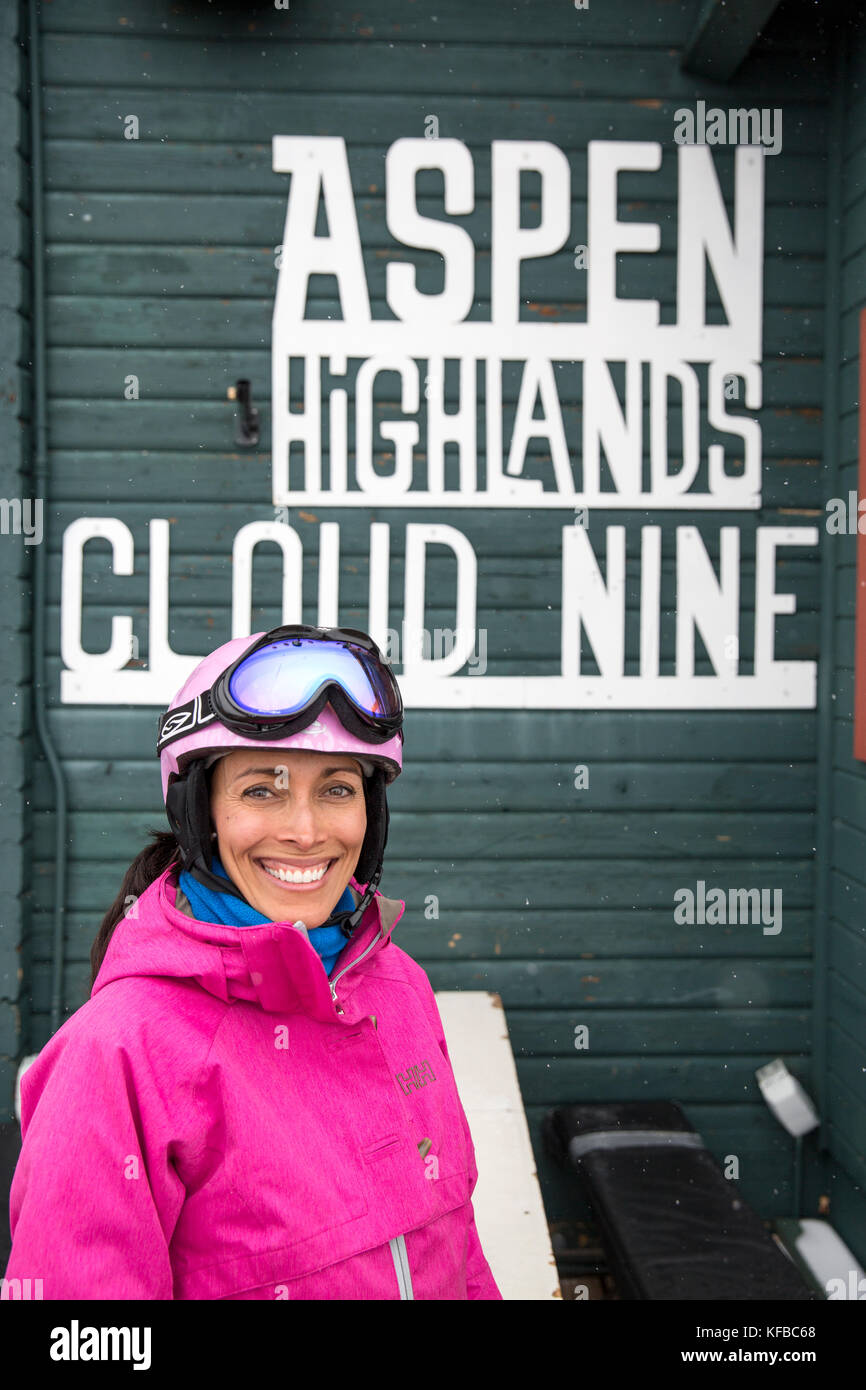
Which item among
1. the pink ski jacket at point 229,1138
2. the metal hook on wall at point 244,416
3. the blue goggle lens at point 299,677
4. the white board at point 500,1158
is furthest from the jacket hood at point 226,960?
the metal hook on wall at point 244,416

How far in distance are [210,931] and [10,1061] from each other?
2.83 meters

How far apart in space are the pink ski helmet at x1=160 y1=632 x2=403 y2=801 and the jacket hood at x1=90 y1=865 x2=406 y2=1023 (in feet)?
0.81

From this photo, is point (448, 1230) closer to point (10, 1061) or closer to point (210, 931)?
point (210, 931)

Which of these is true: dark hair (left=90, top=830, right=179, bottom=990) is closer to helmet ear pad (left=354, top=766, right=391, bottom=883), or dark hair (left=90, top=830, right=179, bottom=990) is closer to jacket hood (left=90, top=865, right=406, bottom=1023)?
jacket hood (left=90, top=865, right=406, bottom=1023)

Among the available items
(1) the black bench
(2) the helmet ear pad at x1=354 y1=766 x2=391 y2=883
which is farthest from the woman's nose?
(1) the black bench

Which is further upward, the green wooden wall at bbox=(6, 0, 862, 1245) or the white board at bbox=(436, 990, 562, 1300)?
the green wooden wall at bbox=(6, 0, 862, 1245)

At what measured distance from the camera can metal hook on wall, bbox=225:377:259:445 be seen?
3.63 metres

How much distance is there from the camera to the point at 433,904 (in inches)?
150

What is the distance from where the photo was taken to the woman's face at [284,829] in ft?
4.75

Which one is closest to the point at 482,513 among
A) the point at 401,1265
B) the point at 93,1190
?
the point at 401,1265

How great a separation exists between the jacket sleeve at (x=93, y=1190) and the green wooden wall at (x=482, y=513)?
2648mm

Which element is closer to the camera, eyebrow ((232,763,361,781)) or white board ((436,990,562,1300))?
eyebrow ((232,763,361,781))

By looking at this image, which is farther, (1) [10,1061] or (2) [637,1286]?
(1) [10,1061]

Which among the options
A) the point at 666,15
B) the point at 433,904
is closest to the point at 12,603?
the point at 433,904
